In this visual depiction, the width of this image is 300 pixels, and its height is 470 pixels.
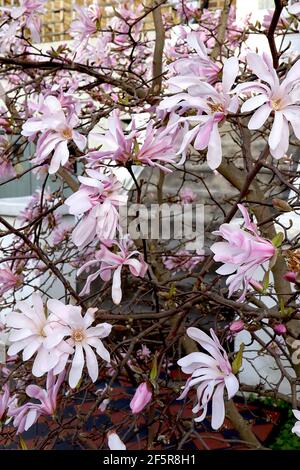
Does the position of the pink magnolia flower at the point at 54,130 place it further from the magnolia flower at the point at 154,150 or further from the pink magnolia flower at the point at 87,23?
the pink magnolia flower at the point at 87,23

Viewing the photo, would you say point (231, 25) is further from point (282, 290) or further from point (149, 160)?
point (149, 160)

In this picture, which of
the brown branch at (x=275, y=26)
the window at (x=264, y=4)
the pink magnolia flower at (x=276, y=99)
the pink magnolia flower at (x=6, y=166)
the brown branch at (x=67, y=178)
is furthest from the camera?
the window at (x=264, y=4)

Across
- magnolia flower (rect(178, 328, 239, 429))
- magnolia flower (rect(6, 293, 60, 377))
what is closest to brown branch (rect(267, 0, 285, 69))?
magnolia flower (rect(178, 328, 239, 429))

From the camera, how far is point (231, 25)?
3.19 metres

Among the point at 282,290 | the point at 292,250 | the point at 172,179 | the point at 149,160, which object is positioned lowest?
the point at 172,179

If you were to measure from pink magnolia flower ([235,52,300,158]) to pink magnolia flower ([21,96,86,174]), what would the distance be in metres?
0.35

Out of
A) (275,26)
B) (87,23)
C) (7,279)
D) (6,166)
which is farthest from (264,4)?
(7,279)

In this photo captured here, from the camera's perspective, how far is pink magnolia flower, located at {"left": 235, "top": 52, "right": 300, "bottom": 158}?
778 mm

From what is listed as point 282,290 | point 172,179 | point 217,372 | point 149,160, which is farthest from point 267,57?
point 172,179

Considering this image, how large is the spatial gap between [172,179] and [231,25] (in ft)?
4.60

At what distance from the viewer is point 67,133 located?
3.30 feet

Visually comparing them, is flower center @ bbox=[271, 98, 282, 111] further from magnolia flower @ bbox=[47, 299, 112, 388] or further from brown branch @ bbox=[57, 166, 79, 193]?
brown branch @ bbox=[57, 166, 79, 193]

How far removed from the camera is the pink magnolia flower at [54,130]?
98 cm

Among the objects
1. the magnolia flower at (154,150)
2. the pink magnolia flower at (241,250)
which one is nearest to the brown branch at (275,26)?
the magnolia flower at (154,150)
